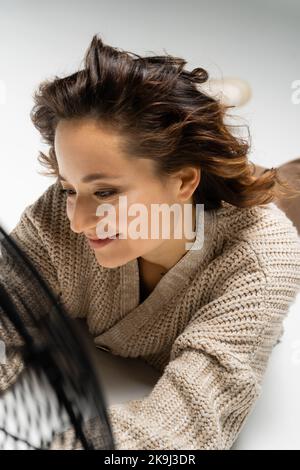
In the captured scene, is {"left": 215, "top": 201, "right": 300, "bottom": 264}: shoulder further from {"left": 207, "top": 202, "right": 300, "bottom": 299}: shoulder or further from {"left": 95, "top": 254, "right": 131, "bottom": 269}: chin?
{"left": 95, "top": 254, "right": 131, "bottom": 269}: chin

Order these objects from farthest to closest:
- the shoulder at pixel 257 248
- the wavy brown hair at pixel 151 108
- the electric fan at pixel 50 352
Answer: the shoulder at pixel 257 248 < the wavy brown hair at pixel 151 108 < the electric fan at pixel 50 352

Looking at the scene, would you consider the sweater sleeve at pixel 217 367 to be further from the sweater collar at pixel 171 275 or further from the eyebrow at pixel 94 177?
the eyebrow at pixel 94 177

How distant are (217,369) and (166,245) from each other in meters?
0.18

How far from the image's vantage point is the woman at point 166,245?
2.72ft

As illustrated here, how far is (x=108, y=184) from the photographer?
0.84 m

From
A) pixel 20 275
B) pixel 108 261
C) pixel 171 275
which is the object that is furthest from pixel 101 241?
pixel 20 275

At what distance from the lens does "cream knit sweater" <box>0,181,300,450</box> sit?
0.87 metres

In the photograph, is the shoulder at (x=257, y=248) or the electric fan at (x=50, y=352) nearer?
the electric fan at (x=50, y=352)

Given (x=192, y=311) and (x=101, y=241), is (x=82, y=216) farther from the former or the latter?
(x=192, y=311)

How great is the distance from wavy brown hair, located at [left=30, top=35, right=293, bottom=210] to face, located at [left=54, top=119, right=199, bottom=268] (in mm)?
12

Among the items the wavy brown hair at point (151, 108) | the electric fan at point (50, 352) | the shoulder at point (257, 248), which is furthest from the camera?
the shoulder at point (257, 248)

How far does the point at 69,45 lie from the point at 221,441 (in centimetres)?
111

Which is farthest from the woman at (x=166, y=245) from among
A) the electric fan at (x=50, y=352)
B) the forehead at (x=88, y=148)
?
the electric fan at (x=50, y=352)

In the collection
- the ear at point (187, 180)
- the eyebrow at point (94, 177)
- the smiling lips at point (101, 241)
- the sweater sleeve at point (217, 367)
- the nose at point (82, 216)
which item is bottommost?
the sweater sleeve at point (217, 367)
